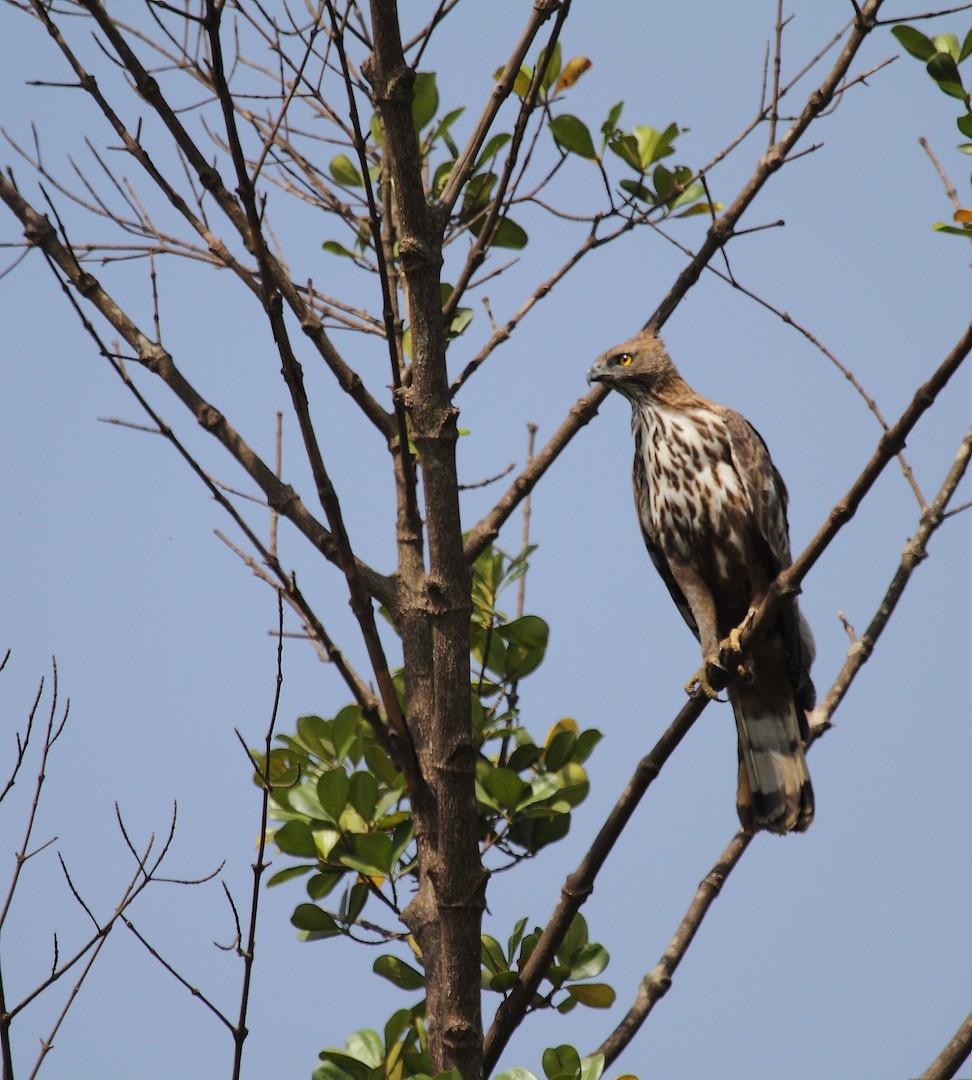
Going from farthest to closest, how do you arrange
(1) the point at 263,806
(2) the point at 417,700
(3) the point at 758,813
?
1. (3) the point at 758,813
2. (2) the point at 417,700
3. (1) the point at 263,806

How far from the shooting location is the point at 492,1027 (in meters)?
2.79

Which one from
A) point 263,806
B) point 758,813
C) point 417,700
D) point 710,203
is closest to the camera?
point 263,806

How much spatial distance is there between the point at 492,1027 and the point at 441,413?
4.66ft

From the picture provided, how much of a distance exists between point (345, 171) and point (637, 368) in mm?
1396

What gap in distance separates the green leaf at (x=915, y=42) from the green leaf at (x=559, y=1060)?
8.62ft

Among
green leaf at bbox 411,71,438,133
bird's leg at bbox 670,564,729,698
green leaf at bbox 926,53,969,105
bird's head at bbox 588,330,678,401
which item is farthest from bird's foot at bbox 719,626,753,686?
green leaf at bbox 411,71,438,133

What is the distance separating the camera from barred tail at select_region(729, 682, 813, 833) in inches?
165

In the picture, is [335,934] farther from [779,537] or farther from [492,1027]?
[779,537]

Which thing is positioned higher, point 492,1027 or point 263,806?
point 263,806

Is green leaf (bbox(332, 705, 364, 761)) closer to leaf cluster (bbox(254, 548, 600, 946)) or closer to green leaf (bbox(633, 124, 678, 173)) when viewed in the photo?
leaf cluster (bbox(254, 548, 600, 946))

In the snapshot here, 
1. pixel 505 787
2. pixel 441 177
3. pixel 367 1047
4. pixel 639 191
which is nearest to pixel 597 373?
pixel 639 191

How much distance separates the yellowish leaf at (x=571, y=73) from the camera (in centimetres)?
392

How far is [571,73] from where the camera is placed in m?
3.92

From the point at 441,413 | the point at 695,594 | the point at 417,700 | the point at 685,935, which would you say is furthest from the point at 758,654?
the point at 441,413
